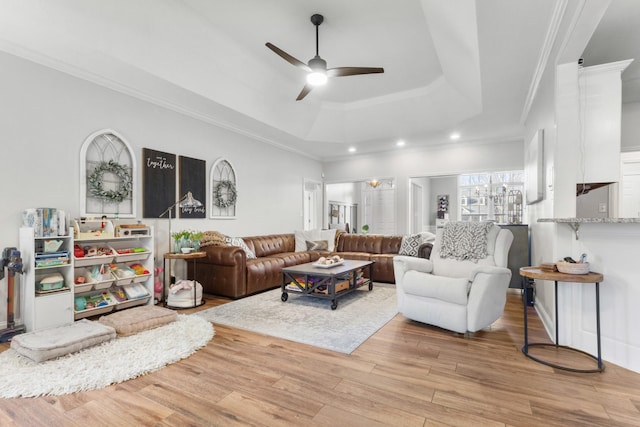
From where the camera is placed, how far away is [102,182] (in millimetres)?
3686

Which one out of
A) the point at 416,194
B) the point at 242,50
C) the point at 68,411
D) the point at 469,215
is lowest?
the point at 68,411

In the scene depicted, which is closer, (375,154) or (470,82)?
(470,82)

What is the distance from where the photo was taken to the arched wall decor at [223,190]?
202 inches

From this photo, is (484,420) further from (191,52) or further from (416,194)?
(416,194)

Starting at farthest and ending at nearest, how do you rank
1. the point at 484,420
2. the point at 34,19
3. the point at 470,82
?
the point at 470,82 < the point at 34,19 < the point at 484,420

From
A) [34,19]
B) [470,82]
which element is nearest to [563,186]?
[470,82]

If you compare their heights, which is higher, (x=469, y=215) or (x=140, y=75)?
(x=140, y=75)

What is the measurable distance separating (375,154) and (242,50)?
4.30 metres

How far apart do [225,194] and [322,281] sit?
8.17 feet

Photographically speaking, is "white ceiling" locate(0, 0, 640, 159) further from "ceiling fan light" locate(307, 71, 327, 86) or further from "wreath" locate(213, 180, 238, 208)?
"wreath" locate(213, 180, 238, 208)

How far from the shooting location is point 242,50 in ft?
13.0

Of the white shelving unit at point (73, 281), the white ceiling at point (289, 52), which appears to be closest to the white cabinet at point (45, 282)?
the white shelving unit at point (73, 281)

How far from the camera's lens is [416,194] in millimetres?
8352

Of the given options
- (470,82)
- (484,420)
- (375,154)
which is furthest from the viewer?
(375,154)
